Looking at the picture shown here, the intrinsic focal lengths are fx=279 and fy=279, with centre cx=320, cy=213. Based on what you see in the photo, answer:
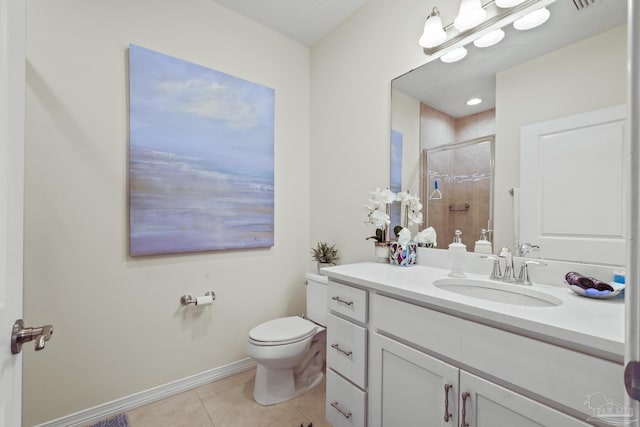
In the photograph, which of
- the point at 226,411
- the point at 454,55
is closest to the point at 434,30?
the point at 454,55

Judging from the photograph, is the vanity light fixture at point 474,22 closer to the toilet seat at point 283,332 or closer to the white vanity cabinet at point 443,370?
the white vanity cabinet at point 443,370

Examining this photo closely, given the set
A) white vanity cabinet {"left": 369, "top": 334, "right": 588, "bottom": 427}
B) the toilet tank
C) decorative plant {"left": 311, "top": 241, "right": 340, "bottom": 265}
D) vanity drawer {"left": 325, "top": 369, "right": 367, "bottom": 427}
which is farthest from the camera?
decorative plant {"left": 311, "top": 241, "right": 340, "bottom": 265}

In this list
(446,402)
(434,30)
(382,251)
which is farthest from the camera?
(382,251)

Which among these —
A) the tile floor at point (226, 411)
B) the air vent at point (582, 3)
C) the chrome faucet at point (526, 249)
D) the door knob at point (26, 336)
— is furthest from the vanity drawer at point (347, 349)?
the air vent at point (582, 3)

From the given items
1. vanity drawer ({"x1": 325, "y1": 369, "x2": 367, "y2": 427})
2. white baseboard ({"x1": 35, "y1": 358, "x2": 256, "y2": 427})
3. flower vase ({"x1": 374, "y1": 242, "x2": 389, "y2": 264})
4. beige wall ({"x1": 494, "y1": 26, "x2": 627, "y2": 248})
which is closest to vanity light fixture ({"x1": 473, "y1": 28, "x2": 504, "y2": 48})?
beige wall ({"x1": 494, "y1": 26, "x2": 627, "y2": 248})

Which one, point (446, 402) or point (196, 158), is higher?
point (196, 158)

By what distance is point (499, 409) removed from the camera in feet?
2.77

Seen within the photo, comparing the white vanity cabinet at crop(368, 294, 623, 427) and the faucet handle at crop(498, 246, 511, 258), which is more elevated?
the faucet handle at crop(498, 246, 511, 258)

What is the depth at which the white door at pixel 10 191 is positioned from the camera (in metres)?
0.51

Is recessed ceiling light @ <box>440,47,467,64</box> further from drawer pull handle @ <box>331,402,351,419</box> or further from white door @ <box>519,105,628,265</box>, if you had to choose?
drawer pull handle @ <box>331,402,351,419</box>

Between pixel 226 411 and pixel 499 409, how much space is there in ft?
4.80

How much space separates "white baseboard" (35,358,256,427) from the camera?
4.88 ft

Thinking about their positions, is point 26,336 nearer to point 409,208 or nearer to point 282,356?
point 282,356

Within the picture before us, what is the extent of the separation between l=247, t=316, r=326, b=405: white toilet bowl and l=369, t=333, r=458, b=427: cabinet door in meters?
0.58
